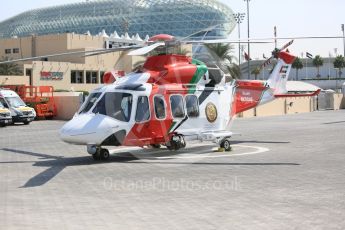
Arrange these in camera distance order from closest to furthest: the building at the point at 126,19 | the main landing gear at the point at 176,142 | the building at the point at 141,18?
the main landing gear at the point at 176,142
the building at the point at 126,19
the building at the point at 141,18

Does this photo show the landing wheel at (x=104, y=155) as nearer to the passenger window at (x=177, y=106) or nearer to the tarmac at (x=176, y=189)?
the tarmac at (x=176, y=189)

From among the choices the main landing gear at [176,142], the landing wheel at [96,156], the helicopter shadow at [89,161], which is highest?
the main landing gear at [176,142]

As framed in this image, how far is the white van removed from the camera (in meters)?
33.5

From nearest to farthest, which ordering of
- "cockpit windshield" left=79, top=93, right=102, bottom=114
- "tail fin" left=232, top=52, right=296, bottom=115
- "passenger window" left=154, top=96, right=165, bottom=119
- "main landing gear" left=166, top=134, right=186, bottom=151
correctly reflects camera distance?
1. "cockpit windshield" left=79, top=93, right=102, bottom=114
2. "passenger window" left=154, top=96, right=165, bottom=119
3. "main landing gear" left=166, top=134, right=186, bottom=151
4. "tail fin" left=232, top=52, right=296, bottom=115

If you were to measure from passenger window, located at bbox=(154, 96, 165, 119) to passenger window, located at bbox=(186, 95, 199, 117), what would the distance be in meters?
1.06

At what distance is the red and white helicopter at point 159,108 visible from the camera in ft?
44.3

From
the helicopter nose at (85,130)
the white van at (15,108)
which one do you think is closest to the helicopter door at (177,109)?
the helicopter nose at (85,130)

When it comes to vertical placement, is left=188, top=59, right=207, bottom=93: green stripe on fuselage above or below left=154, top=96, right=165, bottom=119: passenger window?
above

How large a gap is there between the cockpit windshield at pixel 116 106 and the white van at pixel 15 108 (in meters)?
21.2

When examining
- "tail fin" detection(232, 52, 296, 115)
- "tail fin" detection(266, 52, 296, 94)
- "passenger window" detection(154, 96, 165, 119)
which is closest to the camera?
"passenger window" detection(154, 96, 165, 119)

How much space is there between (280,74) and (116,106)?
914 centimetres

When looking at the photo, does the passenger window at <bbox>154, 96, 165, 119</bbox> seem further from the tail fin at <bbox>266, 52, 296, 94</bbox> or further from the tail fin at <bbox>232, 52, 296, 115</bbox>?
the tail fin at <bbox>266, 52, 296, 94</bbox>

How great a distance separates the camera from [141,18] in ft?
471

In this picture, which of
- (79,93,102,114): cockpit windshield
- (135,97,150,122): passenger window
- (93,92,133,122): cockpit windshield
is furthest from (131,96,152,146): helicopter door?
(79,93,102,114): cockpit windshield
